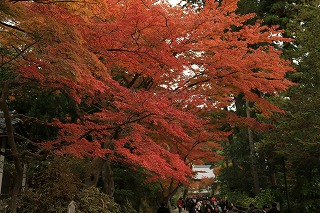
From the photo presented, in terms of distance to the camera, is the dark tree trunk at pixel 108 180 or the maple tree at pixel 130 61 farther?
the dark tree trunk at pixel 108 180

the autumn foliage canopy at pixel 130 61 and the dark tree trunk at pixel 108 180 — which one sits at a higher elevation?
the autumn foliage canopy at pixel 130 61

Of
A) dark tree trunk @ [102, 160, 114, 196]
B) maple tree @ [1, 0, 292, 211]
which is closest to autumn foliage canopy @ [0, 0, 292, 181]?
maple tree @ [1, 0, 292, 211]

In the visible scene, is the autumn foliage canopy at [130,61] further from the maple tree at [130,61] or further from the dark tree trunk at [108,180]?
the dark tree trunk at [108,180]

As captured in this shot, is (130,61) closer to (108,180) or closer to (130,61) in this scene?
(130,61)

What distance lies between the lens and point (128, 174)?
1491 centimetres

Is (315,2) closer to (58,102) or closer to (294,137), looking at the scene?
(294,137)

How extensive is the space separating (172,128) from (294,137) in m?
3.80

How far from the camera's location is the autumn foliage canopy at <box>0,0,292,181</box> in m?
6.04

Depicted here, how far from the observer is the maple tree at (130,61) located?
604 cm

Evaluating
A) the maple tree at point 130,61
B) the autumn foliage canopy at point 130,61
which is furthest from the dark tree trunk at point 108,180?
the maple tree at point 130,61

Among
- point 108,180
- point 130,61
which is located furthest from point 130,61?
point 108,180

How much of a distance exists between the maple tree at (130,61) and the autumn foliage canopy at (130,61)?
1.1 inches

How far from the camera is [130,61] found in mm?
8688

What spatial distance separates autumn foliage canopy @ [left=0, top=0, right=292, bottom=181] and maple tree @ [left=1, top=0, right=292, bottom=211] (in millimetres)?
27
